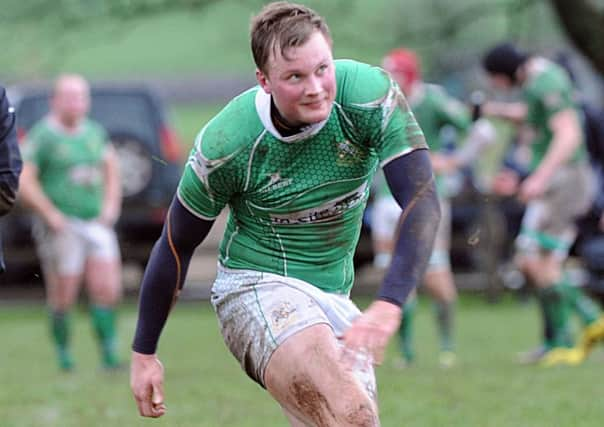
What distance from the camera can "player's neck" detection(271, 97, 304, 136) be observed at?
4637 mm

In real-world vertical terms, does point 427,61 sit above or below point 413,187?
below

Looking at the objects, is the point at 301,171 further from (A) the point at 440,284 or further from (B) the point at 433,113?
(A) the point at 440,284

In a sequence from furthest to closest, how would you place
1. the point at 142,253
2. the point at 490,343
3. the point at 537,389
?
the point at 142,253 < the point at 490,343 < the point at 537,389

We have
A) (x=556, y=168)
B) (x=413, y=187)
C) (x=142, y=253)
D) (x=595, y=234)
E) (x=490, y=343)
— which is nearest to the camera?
(x=413, y=187)

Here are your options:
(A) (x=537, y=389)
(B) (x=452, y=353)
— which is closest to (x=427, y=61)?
(B) (x=452, y=353)

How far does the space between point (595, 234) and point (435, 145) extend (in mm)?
3734

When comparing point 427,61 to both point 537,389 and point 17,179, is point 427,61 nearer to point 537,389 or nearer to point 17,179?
point 537,389

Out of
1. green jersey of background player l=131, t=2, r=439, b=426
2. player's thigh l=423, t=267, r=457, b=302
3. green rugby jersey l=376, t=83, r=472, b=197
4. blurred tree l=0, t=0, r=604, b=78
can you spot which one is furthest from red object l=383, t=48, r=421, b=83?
green jersey of background player l=131, t=2, r=439, b=426

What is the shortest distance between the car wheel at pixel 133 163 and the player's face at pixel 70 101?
16.6 feet

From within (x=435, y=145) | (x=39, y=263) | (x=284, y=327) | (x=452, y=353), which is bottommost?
(x=39, y=263)

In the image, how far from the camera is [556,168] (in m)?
10.3

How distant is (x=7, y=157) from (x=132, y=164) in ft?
36.7

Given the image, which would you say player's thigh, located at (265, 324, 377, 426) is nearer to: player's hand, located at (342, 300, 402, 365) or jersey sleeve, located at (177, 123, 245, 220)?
player's hand, located at (342, 300, 402, 365)

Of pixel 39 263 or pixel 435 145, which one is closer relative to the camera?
pixel 435 145
